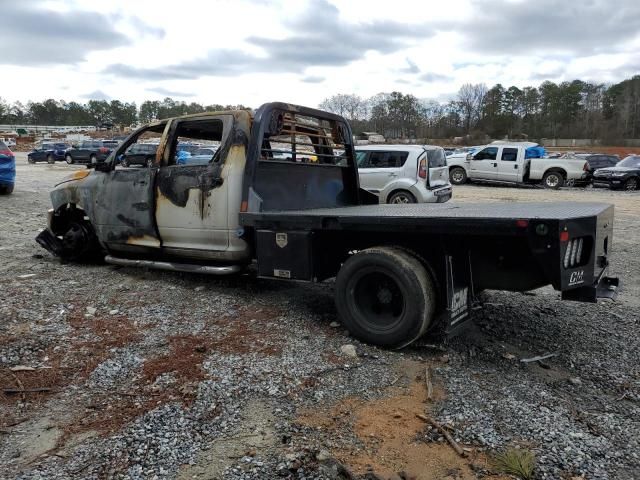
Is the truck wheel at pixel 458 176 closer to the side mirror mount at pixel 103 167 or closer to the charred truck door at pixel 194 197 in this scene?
the charred truck door at pixel 194 197

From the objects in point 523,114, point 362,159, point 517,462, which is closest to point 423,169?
point 362,159

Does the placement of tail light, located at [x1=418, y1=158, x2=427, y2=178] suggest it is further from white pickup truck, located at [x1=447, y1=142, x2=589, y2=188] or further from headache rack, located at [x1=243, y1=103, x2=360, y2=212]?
white pickup truck, located at [x1=447, y1=142, x2=589, y2=188]

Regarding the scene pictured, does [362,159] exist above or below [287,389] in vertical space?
above

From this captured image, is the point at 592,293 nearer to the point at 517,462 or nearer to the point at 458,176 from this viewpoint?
the point at 517,462

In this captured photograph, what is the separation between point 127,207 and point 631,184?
22313mm

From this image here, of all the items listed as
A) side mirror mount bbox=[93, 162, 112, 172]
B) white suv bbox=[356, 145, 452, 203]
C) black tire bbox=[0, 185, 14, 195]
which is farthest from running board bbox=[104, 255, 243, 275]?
black tire bbox=[0, 185, 14, 195]

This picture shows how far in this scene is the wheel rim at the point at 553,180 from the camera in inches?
903

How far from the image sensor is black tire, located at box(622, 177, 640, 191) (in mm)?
22422

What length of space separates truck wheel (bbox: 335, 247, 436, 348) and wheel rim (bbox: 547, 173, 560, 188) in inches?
826

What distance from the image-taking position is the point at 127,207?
6141 mm

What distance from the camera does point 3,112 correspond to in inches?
4370

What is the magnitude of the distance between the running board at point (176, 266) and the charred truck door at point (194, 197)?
0.12 metres

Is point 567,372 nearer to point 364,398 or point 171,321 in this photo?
point 364,398

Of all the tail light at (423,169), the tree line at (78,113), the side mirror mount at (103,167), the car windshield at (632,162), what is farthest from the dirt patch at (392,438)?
the tree line at (78,113)
